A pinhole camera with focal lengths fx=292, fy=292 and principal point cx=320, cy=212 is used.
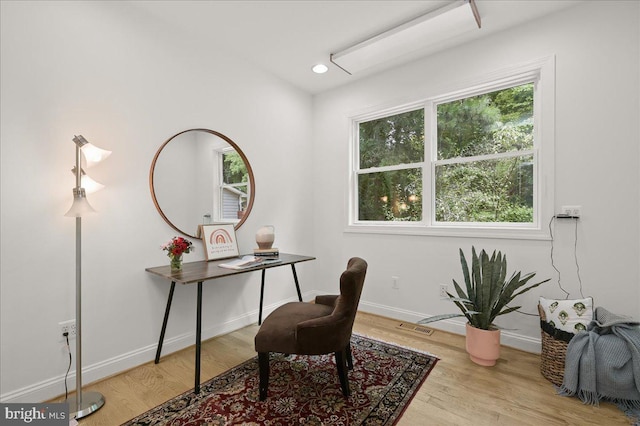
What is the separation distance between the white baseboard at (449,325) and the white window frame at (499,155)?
2.70ft

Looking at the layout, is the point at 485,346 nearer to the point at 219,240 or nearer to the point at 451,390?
the point at 451,390

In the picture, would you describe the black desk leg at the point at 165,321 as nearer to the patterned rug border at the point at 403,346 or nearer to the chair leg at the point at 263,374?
the chair leg at the point at 263,374

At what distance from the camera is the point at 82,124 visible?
6.38ft

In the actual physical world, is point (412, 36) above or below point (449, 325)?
above

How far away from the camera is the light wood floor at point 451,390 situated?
164 centimetres

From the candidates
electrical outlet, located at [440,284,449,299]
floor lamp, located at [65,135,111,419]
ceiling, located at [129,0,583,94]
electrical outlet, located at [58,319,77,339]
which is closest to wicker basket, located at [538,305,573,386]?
electrical outlet, located at [440,284,449,299]

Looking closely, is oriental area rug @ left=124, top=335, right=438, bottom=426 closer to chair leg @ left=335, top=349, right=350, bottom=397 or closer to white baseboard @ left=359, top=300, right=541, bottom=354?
chair leg @ left=335, top=349, right=350, bottom=397

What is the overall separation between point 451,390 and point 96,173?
278cm

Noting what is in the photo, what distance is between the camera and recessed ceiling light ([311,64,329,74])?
306 cm

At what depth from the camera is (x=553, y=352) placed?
1959 mm

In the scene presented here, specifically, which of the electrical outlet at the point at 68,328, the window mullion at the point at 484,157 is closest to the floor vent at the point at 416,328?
the window mullion at the point at 484,157

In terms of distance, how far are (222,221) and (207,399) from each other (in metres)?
1.45

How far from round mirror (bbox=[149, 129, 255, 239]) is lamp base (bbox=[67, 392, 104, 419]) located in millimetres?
1200

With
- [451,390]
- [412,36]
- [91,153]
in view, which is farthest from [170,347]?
[412,36]
